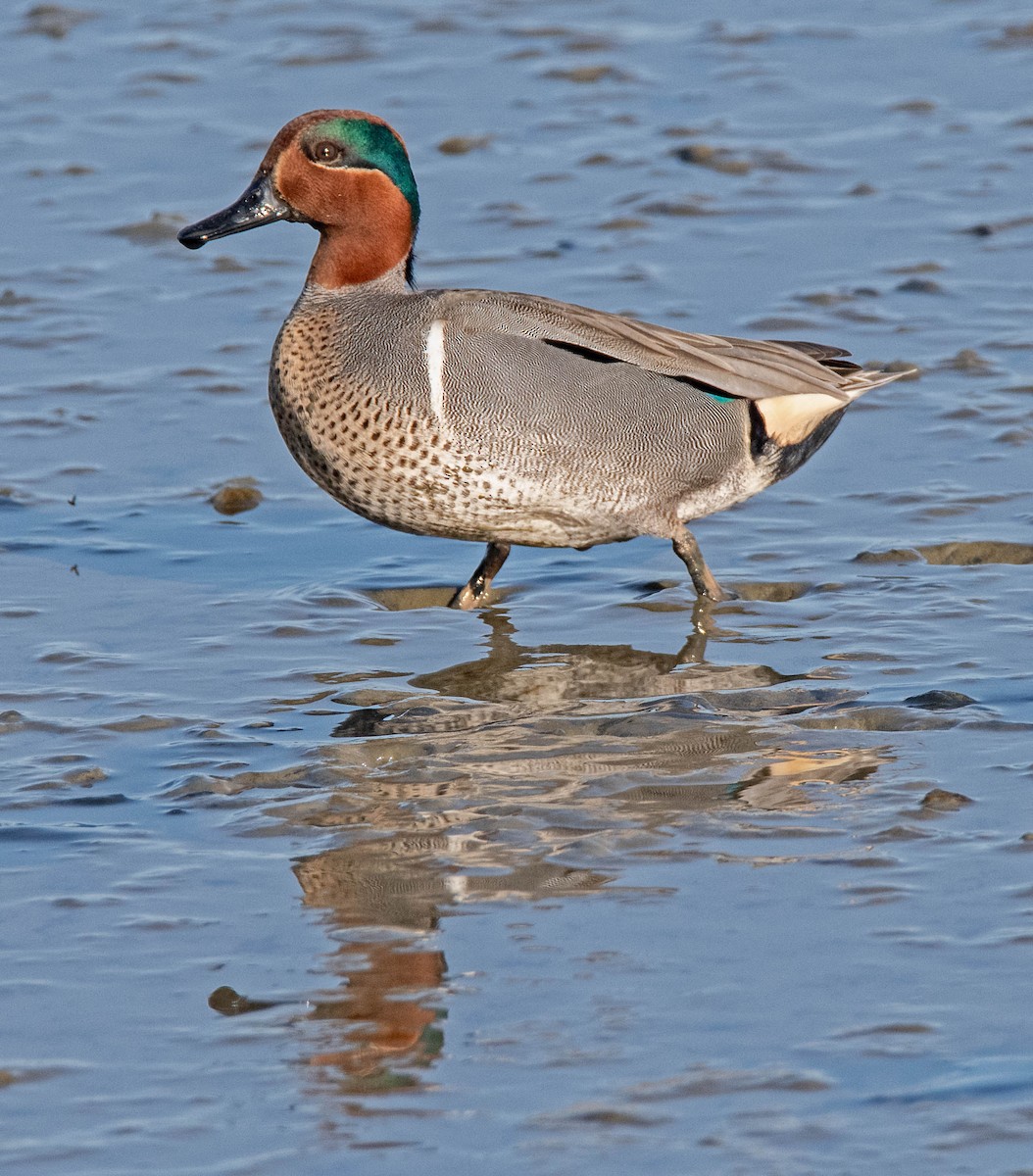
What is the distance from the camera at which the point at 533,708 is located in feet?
20.6

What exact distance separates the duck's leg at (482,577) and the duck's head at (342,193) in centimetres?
104

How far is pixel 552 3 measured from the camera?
14516 millimetres

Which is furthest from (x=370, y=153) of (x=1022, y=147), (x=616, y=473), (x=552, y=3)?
(x=552, y=3)

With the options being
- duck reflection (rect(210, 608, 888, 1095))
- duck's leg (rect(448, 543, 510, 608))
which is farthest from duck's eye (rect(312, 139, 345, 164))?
duck reflection (rect(210, 608, 888, 1095))

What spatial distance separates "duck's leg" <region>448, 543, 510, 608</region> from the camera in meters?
7.23

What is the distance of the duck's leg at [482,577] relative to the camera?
23.7 feet

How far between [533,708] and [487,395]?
3.45ft

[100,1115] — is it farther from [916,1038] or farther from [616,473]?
[616,473]

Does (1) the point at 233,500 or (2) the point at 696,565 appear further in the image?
(1) the point at 233,500

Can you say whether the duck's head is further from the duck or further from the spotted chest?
the spotted chest

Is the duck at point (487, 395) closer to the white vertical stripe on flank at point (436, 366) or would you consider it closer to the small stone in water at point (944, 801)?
the white vertical stripe on flank at point (436, 366)

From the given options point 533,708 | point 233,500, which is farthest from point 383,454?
point 233,500

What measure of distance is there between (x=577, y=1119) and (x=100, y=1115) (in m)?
0.93

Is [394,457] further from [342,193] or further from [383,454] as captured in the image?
[342,193]
